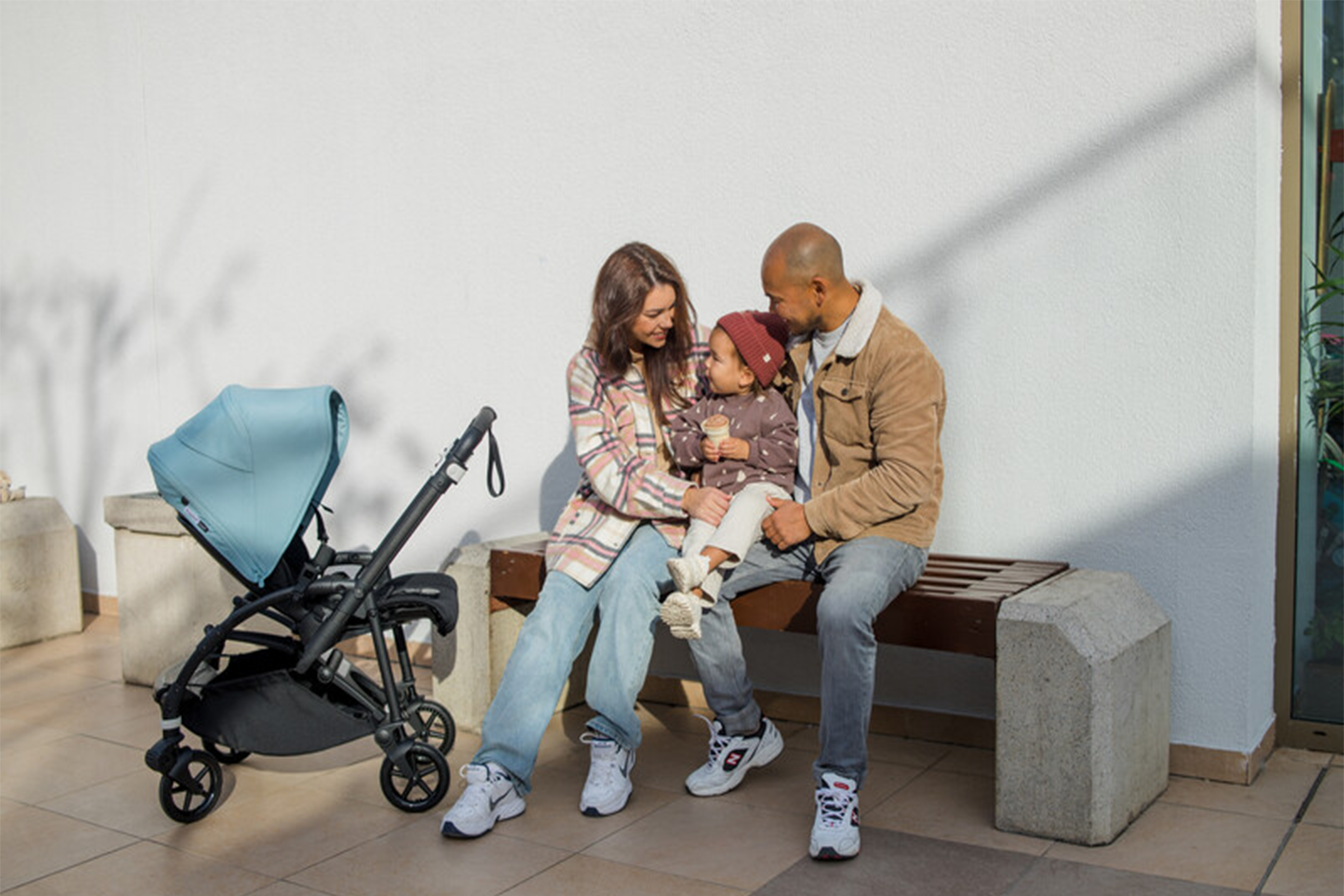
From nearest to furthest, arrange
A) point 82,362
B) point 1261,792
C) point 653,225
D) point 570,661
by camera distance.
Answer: point 1261,792 < point 570,661 < point 653,225 < point 82,362

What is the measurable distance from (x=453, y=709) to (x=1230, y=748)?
2.34 m

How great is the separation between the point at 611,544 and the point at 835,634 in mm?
776

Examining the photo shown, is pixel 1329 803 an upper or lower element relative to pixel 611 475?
lower

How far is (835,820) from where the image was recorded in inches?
122

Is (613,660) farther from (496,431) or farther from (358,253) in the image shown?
(358,253)

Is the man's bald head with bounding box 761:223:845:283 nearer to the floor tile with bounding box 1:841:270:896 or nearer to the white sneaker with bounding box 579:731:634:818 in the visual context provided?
the white sneaker with bounding box 579:731:634:818

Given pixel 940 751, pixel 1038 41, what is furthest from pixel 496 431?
pixel 1038 41

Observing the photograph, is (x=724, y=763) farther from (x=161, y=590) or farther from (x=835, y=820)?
(x=161, y=590)

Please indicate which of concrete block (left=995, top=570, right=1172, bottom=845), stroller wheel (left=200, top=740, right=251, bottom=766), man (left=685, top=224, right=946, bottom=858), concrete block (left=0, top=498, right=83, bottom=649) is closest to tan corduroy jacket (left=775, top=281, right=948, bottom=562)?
man (left=685, top=224, right=946, bottom=858)

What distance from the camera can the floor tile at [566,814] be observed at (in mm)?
3268

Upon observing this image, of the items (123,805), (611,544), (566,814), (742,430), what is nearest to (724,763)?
(566,814)

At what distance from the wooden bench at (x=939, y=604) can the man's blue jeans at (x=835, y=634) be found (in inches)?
1.8

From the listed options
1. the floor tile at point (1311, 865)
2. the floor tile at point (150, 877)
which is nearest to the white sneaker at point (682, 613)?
the floor tile at point (150, 877)

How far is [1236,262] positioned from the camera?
135 inches
